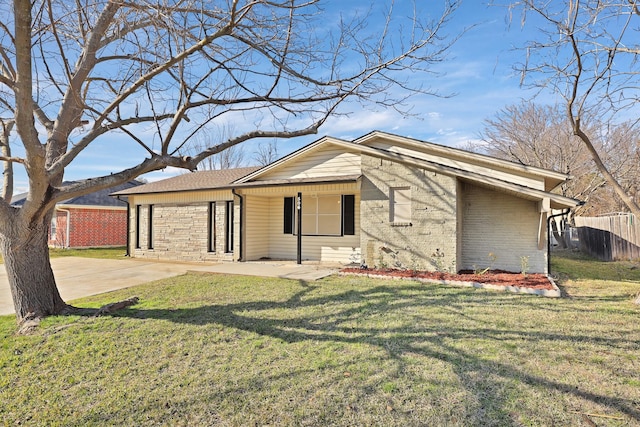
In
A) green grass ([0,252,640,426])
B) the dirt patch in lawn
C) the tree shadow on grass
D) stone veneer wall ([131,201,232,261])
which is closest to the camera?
green grass ([0,252,640,426])

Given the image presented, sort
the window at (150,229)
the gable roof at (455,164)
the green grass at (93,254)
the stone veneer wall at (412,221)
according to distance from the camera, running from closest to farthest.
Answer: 1. the gable roof at (455,164)
2. the stone veneer wall at (412,221)
3. the window at (150,229)
4. the green grass at (93,254)

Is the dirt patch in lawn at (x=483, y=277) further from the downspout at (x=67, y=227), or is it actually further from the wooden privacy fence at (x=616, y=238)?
the downspout at (x=67, y=227)

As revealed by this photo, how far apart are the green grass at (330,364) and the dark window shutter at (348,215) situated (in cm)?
569

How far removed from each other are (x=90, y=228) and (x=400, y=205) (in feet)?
61.6

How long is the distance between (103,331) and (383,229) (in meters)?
7.18

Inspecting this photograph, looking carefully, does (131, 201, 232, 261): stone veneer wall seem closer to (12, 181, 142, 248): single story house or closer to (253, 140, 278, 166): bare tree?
(253, 140, 278, 166): bare tree

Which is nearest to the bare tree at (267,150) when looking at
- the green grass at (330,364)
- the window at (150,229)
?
the window at (150,229)

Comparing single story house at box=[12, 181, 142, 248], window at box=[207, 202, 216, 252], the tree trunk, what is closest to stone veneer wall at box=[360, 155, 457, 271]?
window at box=[207, 202, 216, 252]

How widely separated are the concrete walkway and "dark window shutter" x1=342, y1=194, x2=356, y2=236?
165cm

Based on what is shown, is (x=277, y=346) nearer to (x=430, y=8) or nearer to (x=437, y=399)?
(x=437, y=399)

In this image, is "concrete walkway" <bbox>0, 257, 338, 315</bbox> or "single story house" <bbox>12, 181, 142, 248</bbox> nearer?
"concrete walkway" <bbox>0, 257, 338, 315</bbox>

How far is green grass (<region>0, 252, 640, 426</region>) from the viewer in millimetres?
3041

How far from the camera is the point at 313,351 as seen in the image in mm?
4305

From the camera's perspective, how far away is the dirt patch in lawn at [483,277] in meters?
7.86
